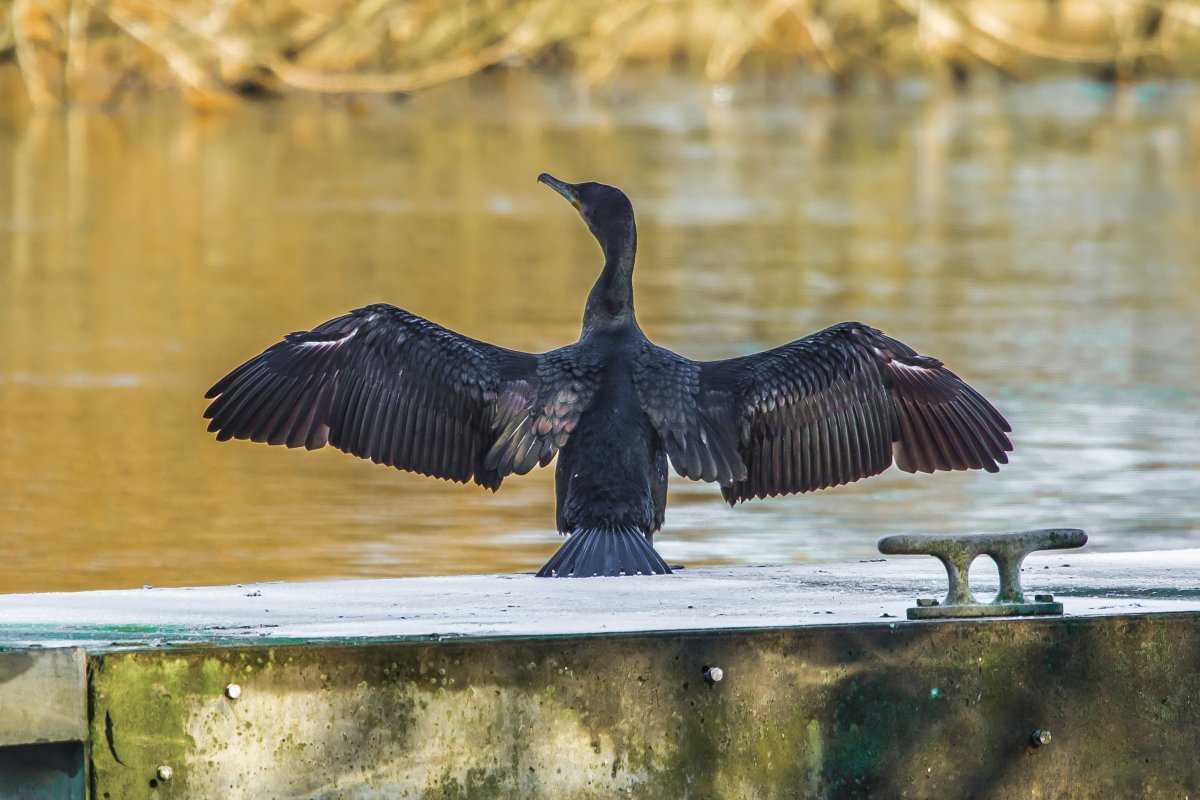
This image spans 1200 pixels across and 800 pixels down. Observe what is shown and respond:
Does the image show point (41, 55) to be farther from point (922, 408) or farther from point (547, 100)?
point (922, 408)

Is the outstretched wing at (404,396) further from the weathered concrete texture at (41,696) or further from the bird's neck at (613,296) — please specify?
the weathered concrete texture at (41,696)

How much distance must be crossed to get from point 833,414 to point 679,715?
184cm

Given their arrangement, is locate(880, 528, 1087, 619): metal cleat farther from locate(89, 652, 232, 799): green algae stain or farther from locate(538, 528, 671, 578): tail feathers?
locate(89, 652, 232, 799): green algae stain

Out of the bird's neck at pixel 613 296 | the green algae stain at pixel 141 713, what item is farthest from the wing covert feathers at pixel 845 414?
the green algae stain at pixel 141 713

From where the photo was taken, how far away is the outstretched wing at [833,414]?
618 cm

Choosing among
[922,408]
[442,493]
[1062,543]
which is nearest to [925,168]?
[442,493]

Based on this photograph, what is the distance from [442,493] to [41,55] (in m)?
21.7

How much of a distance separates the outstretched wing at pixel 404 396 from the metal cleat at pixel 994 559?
5.14ft

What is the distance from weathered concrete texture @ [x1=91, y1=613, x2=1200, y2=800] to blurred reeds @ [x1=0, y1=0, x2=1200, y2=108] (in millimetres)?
20714

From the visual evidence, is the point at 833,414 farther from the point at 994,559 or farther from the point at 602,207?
the point at 994,559

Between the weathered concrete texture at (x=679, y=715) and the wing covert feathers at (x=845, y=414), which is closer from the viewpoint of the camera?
the weathered concrete texture at (x=679, y=715)

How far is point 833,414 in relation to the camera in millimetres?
6238

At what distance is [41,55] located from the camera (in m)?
29.2

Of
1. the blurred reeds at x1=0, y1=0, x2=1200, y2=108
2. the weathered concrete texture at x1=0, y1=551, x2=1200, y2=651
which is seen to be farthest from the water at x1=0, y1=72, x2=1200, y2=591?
the weathered concrete texture at x1=0, y1=551, x2=1200, y2=651
